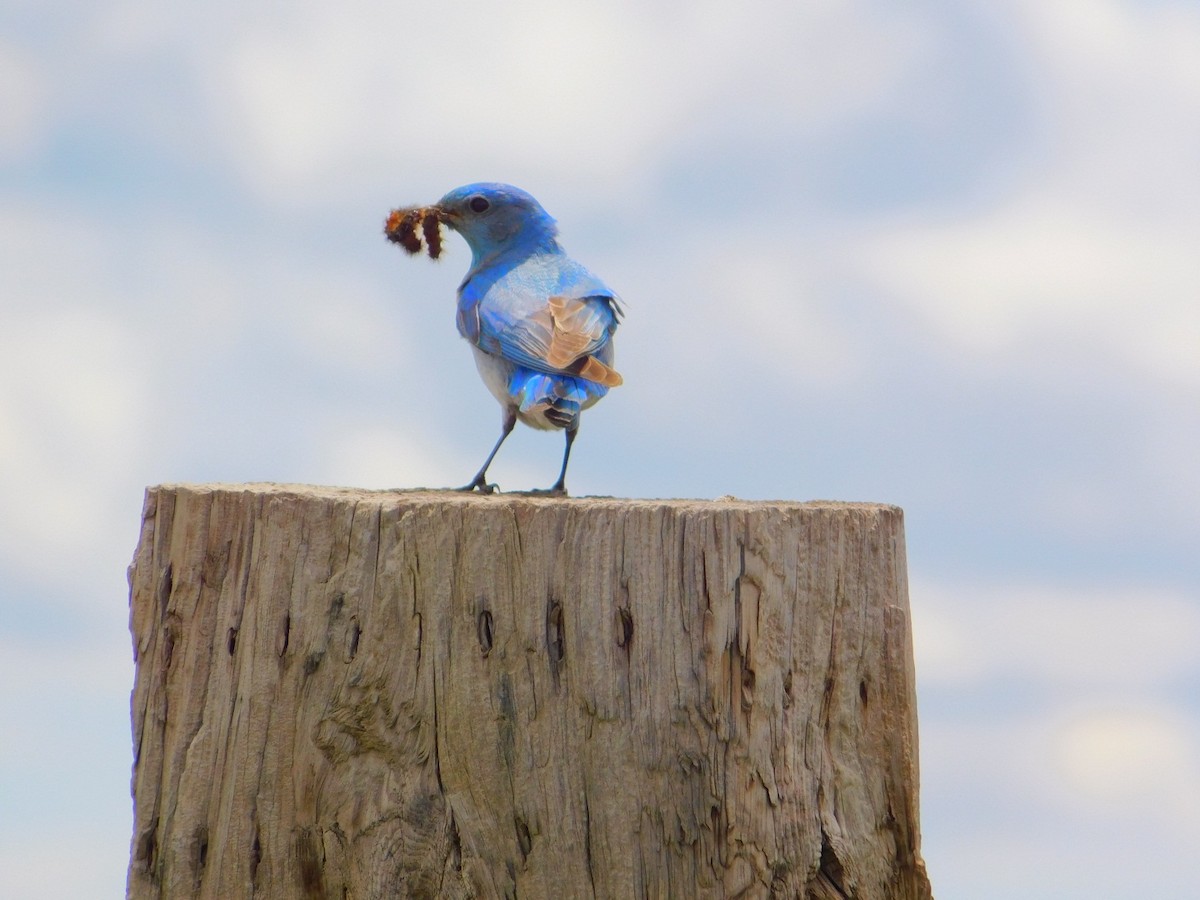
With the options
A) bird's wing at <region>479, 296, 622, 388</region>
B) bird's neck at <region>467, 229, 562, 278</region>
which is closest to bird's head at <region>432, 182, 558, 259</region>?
bird's neck at <region>467, 229, 562, 278</region>

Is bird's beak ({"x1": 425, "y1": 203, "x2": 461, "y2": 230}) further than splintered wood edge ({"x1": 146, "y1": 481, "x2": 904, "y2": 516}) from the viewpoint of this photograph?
Yes

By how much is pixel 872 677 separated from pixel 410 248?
3195 mm

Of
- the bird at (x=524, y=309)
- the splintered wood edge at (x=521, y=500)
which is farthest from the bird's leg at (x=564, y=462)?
the splintered wood edge at (x=521, y=500)

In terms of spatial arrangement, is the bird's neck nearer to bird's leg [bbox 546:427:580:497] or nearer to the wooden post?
bird's leg [bbox 546:427:580:497]

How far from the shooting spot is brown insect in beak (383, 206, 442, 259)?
241 inches

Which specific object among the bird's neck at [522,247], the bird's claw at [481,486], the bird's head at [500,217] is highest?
the bird's head at [500,217]

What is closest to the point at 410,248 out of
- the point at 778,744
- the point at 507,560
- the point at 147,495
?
the point at 147,495

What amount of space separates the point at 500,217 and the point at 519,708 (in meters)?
2.93

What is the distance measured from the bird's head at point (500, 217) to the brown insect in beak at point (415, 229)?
16cm

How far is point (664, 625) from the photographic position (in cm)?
355

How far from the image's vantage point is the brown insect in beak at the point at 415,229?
6.12 m

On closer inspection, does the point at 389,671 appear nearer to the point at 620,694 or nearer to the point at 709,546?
the point at 620,694

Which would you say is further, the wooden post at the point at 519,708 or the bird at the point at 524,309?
the bird at the point at 524,309

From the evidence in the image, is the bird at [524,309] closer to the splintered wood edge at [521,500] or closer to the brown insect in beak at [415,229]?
the brown insect in beak at [415,229]
